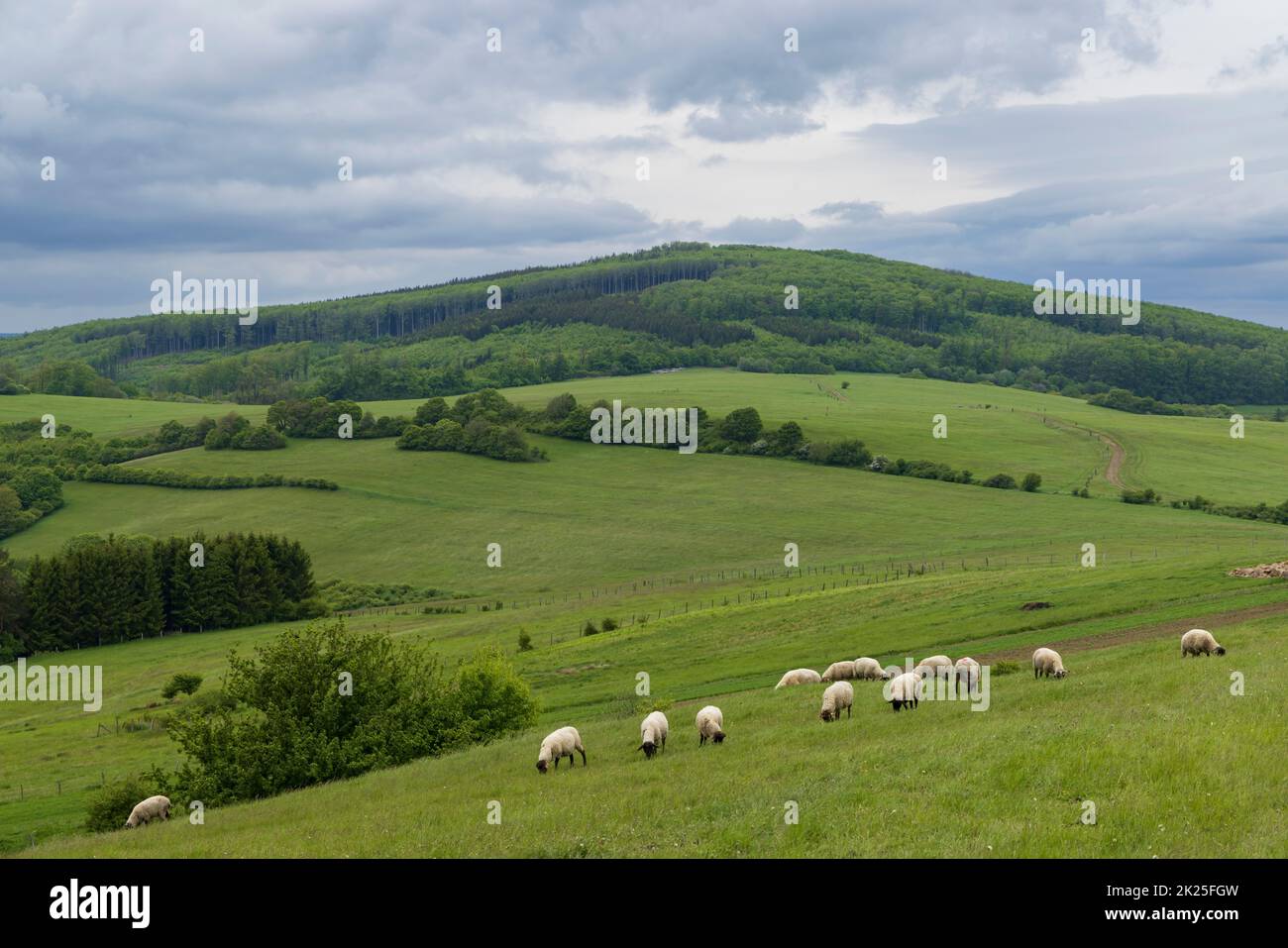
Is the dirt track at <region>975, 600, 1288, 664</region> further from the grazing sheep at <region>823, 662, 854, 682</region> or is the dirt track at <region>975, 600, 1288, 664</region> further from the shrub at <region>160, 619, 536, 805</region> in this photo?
the shrub at <region>160, 619, 536, 805</region>

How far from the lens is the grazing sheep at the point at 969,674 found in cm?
3556

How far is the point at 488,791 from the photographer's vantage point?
30.1 metres

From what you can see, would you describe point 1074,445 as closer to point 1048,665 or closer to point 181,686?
point 181,686

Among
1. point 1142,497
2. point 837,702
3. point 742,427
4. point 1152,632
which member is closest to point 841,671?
point 837,702

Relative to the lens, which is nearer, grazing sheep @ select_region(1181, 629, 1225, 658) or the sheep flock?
the sheep flock

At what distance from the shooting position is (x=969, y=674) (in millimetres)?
36531

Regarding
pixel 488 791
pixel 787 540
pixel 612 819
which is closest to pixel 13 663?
pixel 787 540

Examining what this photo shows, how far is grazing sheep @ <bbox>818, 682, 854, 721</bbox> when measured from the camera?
33.6m

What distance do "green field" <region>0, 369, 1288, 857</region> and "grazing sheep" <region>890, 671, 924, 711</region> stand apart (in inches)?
49.9

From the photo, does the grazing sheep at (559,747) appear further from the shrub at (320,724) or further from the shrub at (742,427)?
the shrub at (742,427)

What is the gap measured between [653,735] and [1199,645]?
18295mm

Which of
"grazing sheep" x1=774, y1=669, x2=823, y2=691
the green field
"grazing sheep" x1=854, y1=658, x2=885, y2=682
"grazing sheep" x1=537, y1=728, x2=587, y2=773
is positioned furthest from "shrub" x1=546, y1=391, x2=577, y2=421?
"grazing sheep" x1=537, y1=728, x2=587, y2=773

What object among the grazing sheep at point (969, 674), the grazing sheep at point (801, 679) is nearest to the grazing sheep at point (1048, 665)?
the grazing sheep at point (969, 674)
